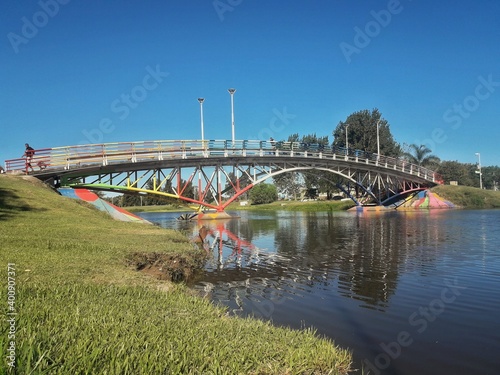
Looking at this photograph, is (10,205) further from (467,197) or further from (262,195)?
(262,195)

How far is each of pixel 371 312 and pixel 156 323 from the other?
5697 mm

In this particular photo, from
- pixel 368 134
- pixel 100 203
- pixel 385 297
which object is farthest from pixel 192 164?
pixel 368 134

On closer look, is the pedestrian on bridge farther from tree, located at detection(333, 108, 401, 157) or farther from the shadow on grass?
tree, located at detection(333, 108, 401, 157)

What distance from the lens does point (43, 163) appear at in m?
34.6

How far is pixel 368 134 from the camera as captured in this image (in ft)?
298

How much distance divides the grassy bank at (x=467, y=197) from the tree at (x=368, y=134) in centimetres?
2099

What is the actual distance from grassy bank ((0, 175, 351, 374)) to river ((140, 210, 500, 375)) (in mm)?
1658

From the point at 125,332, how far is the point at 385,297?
306 inches

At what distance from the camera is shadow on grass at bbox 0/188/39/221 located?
17.6m

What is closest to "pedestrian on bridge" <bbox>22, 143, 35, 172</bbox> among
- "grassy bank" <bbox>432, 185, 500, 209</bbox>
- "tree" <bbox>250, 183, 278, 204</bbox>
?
"grassy bank" <bbox>432, 185, 500, 209</bbox>

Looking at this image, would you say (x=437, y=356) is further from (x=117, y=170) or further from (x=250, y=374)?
(x=117, y=170)

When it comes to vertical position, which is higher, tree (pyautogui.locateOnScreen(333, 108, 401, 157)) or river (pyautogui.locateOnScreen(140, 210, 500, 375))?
tree (pyautogui.locateOnScreen(333, 108, 401, 157))

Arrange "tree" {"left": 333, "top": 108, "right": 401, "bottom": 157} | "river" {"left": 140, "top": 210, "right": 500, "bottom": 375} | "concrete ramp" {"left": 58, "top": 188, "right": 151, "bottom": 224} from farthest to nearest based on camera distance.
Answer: "tree" {"left": 333, "top": 108, "right": 401, "bottom": 157} < "concrete ramp" {"left": 58, "top": 188, "right": 151, "bottom": 224} < "river" {"left": 140, "top": 210, "right": 500, "bottom": 375}

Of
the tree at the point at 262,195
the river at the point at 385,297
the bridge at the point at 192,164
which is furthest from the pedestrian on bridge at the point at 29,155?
the tree at the point at 262,195
